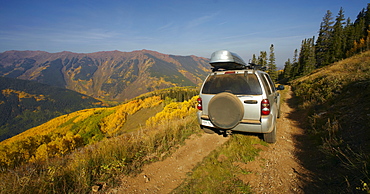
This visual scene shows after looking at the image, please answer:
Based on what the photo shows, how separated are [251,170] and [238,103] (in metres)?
1.69

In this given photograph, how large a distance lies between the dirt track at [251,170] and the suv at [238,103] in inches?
28.7

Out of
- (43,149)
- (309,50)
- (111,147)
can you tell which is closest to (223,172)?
(111,147)

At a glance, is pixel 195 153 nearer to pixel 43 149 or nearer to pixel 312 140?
pixel 312 140

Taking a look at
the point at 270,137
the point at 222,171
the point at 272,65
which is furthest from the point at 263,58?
the point at 222,171

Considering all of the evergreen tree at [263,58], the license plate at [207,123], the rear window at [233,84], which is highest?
the evergreen tree at [263,58]

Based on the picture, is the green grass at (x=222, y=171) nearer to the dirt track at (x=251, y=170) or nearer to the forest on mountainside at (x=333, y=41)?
the dirt track at (x=251, y=170)

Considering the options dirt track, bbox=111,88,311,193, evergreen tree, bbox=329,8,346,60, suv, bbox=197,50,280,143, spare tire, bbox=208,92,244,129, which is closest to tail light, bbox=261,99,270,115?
suv, bbox=197,50,280,143

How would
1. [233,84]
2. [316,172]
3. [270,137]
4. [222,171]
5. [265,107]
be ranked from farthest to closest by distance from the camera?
[270,137], [233,84], [265,107], [222,171], [316,172]

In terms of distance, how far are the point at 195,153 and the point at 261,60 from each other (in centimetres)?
5049

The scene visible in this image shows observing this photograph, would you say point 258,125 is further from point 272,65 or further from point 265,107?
point 272,65

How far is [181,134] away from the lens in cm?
599

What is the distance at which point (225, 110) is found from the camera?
14.3 ft

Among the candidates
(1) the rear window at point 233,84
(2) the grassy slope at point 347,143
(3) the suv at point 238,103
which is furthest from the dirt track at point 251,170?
(1) the rear window at point 233,84

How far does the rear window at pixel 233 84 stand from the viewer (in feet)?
14.5
